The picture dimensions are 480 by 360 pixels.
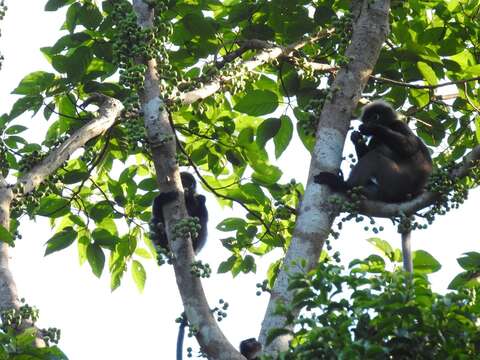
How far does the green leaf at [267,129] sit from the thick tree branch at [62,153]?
3.98 ft

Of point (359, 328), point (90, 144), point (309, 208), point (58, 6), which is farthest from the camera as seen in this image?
point (90, 144)

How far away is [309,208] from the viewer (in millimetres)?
3908

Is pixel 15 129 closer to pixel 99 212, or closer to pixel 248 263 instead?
pixel 99 212

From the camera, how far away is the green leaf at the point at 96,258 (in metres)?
5.32

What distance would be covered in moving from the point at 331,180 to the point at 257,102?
1145mm

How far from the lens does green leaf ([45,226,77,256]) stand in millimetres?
5184

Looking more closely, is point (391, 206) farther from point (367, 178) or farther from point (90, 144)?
point (90, 144)

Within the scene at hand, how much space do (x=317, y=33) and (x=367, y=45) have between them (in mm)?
900

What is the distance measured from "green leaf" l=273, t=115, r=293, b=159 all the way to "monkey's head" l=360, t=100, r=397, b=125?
27.0 inches

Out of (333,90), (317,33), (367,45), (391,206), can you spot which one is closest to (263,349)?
(391,206)

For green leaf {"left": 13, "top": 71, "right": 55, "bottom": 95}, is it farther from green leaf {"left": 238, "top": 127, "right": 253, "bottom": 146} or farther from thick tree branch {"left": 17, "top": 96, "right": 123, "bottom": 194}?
green leaf {"left": 238, "top": 127, "right": 253, "bottom": 146}

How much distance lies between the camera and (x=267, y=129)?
17.0 ft

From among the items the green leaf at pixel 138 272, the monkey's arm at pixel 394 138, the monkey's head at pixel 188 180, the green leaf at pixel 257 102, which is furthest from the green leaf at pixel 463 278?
the monkey's head at pixel 188 180

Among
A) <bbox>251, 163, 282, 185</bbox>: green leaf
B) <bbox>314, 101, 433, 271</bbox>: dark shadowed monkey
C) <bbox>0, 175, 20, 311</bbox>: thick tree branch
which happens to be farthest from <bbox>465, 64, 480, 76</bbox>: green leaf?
<bbox>0, 175, 20, 311</bbox>: thick tree branch
